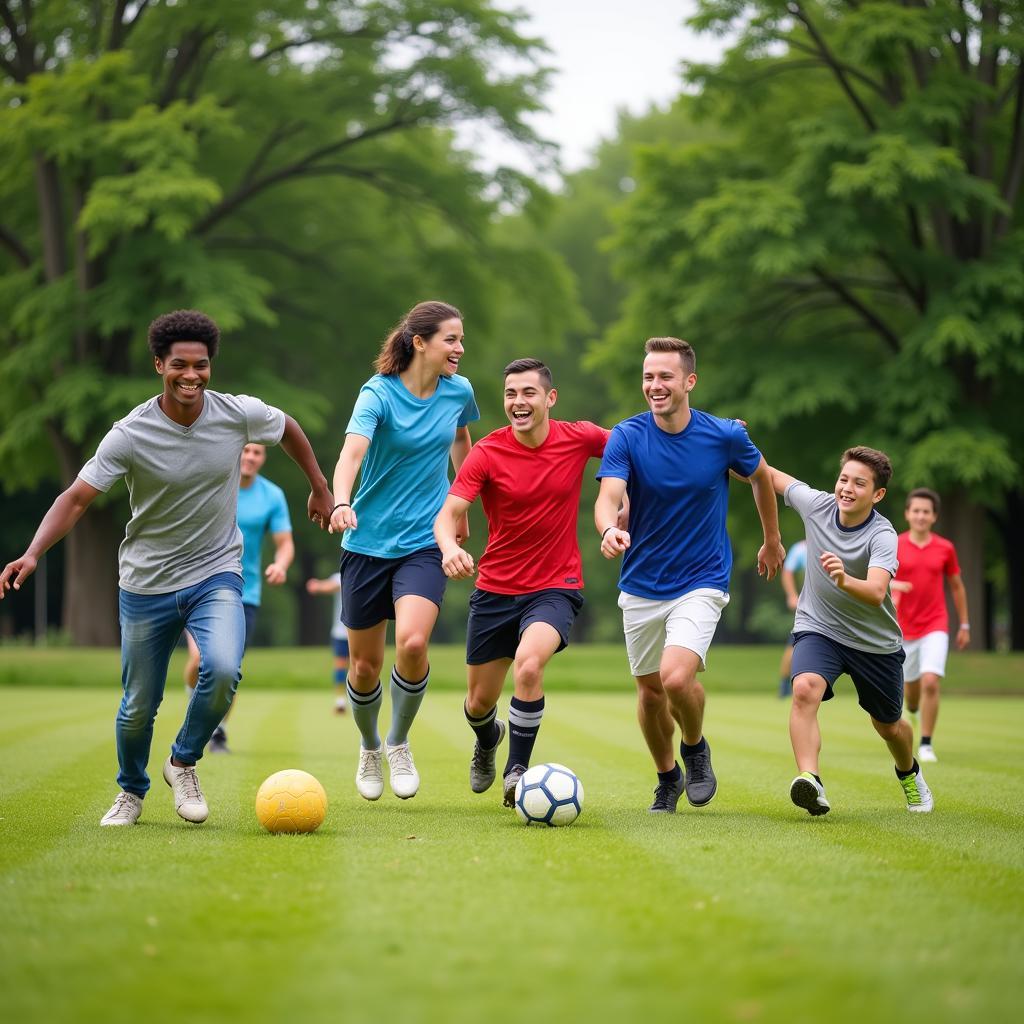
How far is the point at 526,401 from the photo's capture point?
7828 mm

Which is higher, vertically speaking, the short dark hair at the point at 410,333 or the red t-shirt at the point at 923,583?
the short dark hair at the point at 410,333

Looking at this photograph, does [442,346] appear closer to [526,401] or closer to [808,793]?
[526,401]

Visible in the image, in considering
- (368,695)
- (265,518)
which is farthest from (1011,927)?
(265,518)

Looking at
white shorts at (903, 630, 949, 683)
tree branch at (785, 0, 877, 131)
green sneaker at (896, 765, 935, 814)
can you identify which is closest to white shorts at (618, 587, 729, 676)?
green sneaker at (896, 765, 935, 814)

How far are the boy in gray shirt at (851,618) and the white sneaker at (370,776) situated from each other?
2.39 m

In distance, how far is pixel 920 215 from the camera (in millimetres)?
29438

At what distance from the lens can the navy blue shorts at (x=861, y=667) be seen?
8.06m

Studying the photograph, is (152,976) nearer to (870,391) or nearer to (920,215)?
(870,391)

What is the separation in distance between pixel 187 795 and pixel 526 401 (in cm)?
275

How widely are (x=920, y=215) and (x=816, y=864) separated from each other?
2573 cm

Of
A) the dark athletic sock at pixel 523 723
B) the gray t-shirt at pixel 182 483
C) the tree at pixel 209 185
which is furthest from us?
the tree at pixel 209 185

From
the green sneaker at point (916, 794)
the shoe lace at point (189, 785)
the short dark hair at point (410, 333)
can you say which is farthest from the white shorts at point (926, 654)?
the shoe lace at point (189, 785)

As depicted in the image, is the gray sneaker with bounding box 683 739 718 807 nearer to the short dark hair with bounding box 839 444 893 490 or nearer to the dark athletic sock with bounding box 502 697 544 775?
the dark athletic sock with bounding box 502 697 544 775

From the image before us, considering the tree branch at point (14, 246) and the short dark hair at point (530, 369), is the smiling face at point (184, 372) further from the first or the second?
the tree branch at point (14, 246)
